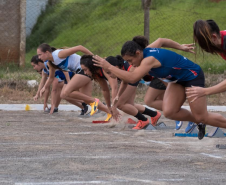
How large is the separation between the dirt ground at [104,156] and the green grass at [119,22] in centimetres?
736

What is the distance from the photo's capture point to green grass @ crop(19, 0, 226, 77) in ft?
50.2

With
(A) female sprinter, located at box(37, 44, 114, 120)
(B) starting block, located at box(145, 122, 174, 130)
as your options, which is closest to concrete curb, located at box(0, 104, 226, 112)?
(A) female sprinter, located at box(37, 44, 114, 120)

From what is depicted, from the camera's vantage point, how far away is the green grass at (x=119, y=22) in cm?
1530

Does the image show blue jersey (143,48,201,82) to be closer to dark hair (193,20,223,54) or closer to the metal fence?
dark hair (193,20,223,54)

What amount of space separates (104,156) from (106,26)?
458 inches

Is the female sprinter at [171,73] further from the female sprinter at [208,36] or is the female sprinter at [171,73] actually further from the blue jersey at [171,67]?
the female sprinter at [208,36]

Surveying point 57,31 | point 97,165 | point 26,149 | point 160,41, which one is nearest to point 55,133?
point 26,149

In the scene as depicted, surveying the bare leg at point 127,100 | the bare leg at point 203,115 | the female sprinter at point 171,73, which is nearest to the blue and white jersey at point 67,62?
the bare leg at point 127,100

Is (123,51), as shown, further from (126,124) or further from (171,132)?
(126,124)

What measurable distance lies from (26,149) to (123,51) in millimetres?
1635

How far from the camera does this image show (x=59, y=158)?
17.5 feet

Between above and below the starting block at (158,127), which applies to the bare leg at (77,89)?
above

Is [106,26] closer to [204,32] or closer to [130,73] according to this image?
[130,73]

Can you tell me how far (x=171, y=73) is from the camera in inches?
236
